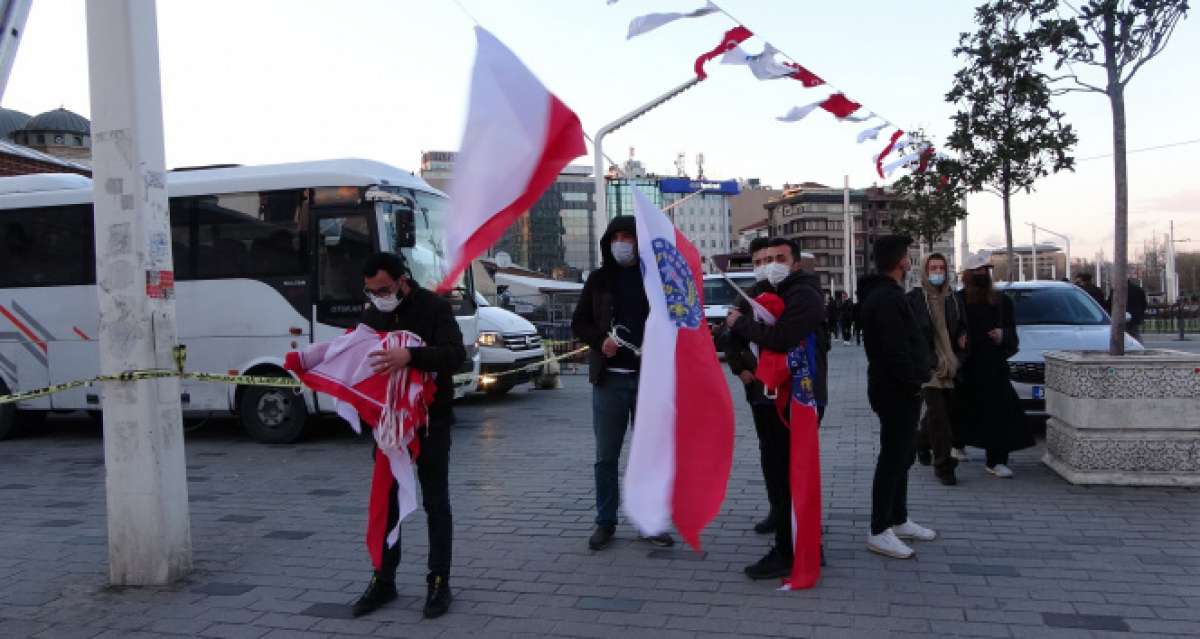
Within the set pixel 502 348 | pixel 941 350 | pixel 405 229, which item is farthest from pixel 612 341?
pixel 502 348

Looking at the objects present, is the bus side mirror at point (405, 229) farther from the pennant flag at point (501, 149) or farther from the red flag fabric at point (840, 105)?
the pennant flag at point (501, 149)

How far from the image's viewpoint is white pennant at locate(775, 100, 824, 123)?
27.0ft

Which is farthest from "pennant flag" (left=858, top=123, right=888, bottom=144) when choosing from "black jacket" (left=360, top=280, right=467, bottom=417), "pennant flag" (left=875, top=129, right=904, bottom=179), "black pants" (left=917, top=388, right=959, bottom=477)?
"black jacket" (left=360, top=280, right=467, bottom=417)

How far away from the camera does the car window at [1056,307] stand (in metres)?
9.91

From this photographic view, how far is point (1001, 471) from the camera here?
7137mm

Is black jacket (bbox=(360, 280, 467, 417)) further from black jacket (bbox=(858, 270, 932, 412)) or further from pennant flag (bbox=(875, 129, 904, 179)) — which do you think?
pennant flag (bbox=(875, 129, 904, 179))

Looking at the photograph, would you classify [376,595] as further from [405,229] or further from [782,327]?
[405,229]

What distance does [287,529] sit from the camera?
6.22 m

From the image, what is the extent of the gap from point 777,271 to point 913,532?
1.97 m

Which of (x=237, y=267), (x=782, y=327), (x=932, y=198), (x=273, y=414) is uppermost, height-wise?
(x=932, y=198)

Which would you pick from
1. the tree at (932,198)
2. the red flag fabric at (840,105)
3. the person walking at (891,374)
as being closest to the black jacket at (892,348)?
the person walking at (891,374)

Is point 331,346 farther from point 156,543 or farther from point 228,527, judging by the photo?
point 228,527

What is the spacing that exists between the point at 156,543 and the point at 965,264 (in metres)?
6.75

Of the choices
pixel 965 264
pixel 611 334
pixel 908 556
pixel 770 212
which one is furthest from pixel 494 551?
pixel 770 212
